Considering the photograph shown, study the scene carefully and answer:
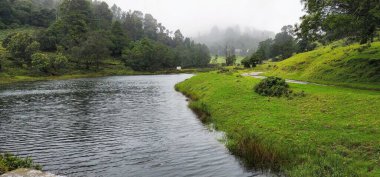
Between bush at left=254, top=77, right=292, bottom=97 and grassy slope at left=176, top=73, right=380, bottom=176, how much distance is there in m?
2.73

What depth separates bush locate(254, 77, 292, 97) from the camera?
1615 inches

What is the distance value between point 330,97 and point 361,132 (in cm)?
1211

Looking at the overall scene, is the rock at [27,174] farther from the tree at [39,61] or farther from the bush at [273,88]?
the tree at [39,61]

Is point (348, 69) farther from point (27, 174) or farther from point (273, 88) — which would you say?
point (27, 174)

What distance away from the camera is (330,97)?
113 ft

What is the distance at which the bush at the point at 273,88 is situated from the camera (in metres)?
41.0

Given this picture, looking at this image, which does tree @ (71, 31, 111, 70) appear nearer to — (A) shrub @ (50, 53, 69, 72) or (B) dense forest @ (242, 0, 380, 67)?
(A) shrub @ (50, 53, 69, 72)

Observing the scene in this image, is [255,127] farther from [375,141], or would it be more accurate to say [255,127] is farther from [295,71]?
[295,71]

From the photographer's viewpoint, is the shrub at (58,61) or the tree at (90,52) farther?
the tree at (90,52)

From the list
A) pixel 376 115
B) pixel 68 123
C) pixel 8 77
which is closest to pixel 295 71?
pixel 376 115

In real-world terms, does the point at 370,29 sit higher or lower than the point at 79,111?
higher

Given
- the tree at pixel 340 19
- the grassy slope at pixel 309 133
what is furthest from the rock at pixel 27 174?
the tree at pixel 340 19

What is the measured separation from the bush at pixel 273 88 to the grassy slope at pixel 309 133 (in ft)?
8.96

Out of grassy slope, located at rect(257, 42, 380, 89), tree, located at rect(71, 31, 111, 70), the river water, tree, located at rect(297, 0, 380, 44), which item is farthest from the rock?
tree, located at rect(71, 31, 111, 70)
